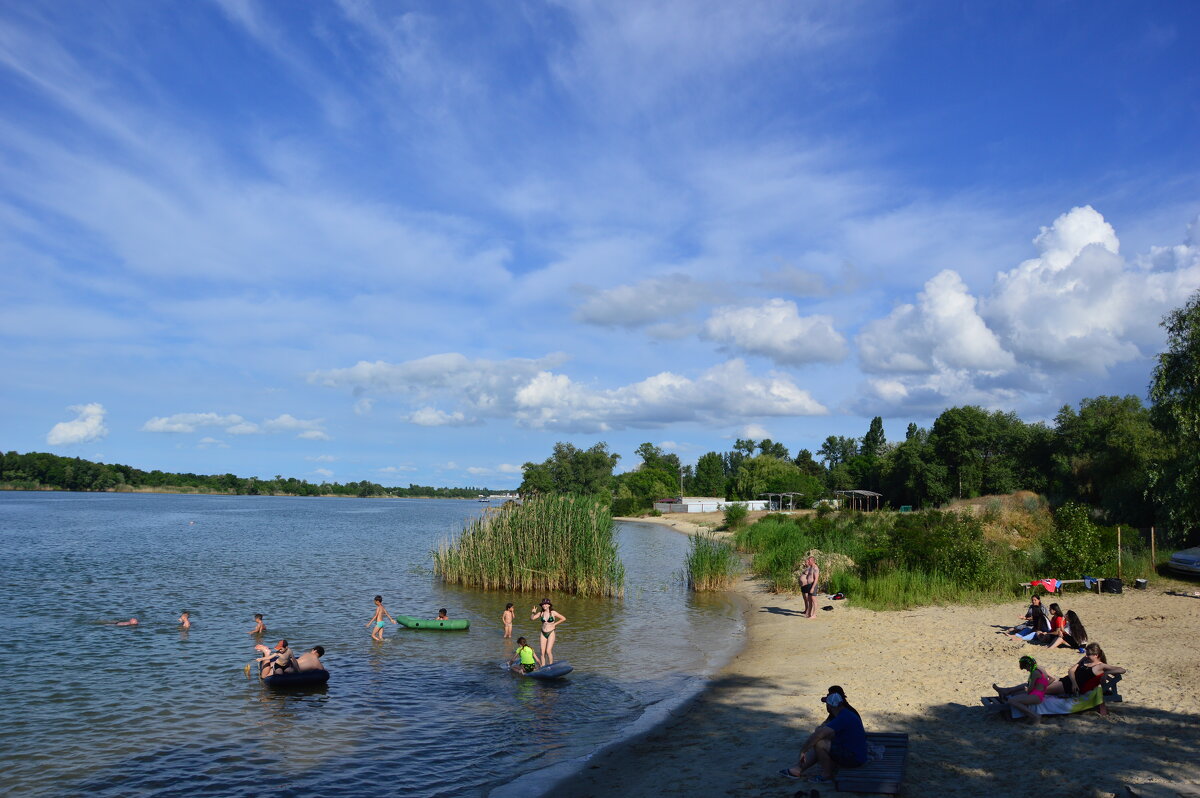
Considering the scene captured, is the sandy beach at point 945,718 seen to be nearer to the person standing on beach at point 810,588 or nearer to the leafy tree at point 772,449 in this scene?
the person standing on beach at point 810,588

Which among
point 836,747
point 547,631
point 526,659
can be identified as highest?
point 836,747

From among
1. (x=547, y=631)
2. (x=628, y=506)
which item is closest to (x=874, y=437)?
(x=628, y=506)

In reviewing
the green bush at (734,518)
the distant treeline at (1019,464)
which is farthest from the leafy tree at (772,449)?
the green bush at (734,518)

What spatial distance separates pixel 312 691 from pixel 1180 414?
27.2 m

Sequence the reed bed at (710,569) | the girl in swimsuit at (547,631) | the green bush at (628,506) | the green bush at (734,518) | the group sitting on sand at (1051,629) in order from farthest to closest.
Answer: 1. the green bush at (628,506)
2. the green bush at (734,518)
3. the reed bed at (710,569)
4. the girl in swimsuit at (547,631)
5. the group sitting on sand at (1051,629)

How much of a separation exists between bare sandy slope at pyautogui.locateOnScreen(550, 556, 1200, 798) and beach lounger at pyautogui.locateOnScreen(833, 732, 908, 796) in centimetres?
23

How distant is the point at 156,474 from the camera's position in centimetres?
19562

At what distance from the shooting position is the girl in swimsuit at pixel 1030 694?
999 cm

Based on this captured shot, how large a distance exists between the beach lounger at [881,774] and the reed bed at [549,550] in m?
17.9

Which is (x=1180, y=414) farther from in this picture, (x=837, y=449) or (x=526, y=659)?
(x=837, y=449)

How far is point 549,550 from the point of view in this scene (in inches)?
1056

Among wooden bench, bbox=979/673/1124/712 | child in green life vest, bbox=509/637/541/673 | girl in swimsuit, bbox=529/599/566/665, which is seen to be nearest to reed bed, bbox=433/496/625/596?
girl in swimsuit, bbox=529/599/566/665

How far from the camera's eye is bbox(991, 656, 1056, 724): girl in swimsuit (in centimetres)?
999

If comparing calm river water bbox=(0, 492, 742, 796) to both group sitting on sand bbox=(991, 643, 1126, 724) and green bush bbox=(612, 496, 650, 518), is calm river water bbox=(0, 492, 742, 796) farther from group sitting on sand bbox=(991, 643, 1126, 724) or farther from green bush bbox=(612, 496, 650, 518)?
green bush bbox=(612, 496, 650, 518)
